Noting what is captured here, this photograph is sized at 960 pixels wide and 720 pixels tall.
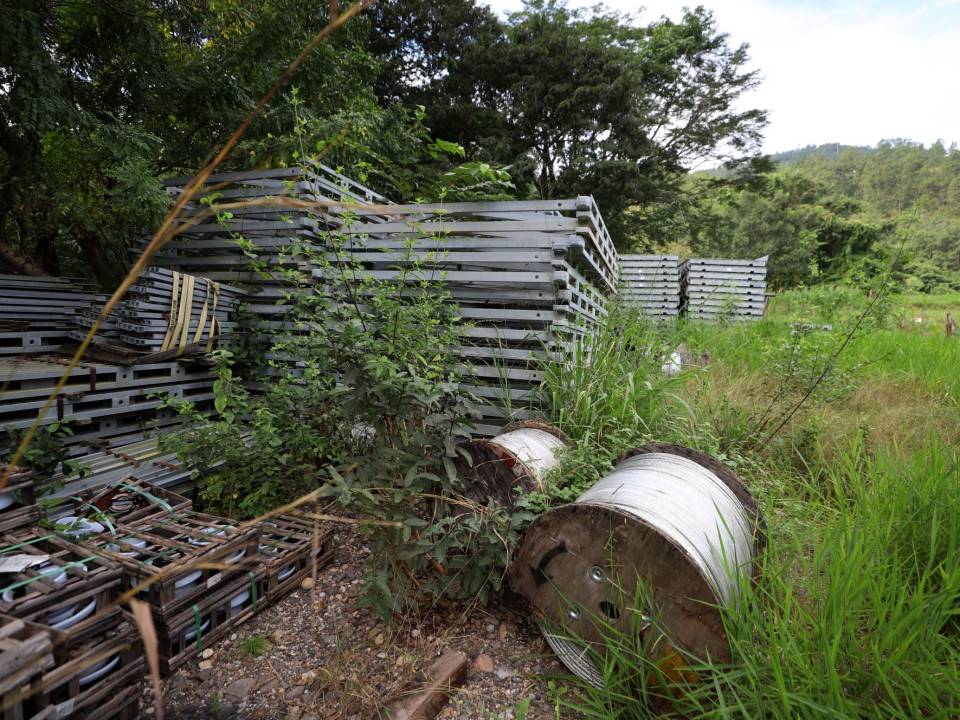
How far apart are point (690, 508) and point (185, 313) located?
3754mm

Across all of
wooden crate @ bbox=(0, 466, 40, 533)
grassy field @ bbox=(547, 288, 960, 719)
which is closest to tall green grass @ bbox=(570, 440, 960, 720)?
grassy field @ bbox=(547, 288, 960, 719)

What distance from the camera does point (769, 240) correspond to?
2003cm

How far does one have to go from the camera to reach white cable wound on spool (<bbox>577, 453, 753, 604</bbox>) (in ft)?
5.83

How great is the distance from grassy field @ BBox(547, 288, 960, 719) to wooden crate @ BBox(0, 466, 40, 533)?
236cm

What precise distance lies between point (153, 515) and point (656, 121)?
17.1m

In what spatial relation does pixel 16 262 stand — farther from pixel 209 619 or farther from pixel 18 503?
pixel 209 619

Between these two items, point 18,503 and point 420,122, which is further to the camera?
point 420,122

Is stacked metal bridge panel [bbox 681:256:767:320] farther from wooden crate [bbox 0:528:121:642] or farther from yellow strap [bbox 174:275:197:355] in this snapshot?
wooden crate [bbox 0:528:121:642]

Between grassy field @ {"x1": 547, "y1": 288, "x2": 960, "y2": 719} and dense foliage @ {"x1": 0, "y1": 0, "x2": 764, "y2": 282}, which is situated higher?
dense foliage @ {"x1": 0, "y1": 0, "x2": 764, "y2": 282}

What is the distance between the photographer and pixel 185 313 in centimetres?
381

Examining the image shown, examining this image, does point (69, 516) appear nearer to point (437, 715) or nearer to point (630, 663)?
point (437, 715)

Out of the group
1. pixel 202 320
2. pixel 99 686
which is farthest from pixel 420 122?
pixel 99 686

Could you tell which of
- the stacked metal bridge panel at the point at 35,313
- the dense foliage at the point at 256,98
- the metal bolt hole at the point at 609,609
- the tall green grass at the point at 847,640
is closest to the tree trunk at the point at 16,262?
the dense foliage at the point at 256,98

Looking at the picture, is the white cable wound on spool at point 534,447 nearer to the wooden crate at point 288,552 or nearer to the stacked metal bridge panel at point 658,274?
the wooden crate at point 288,552
